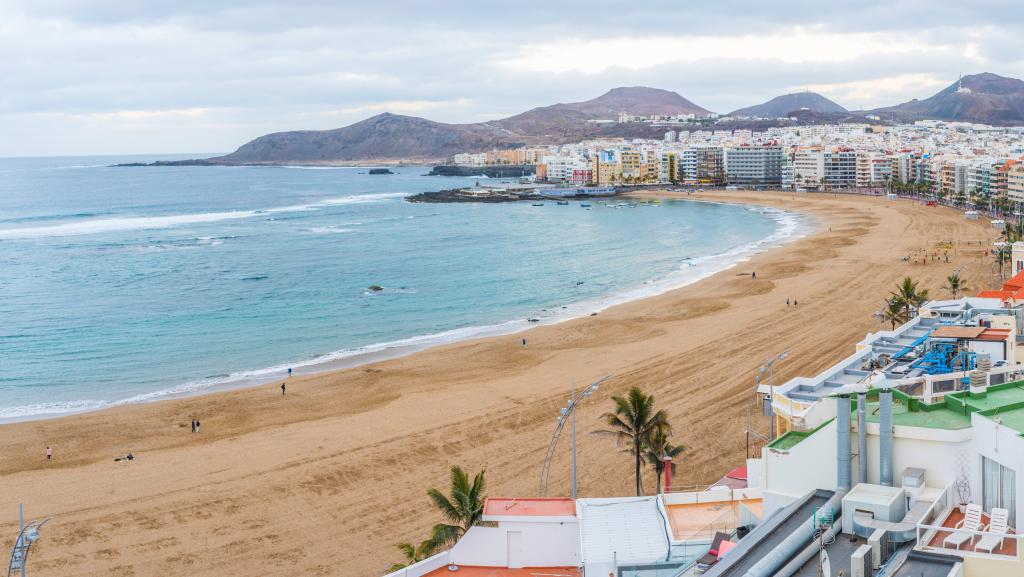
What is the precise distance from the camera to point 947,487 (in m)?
9.73

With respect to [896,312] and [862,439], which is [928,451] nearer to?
[862,439]

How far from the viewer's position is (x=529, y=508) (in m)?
12.4

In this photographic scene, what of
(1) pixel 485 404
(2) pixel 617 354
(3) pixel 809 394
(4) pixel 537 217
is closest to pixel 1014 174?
(4) pixel 537 217

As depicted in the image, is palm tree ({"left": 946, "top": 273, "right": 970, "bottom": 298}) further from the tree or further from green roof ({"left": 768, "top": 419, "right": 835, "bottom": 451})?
green roof ({"left": 768, "top": 419, "right": 835, "bottom": 451})

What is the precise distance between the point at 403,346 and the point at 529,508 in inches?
1101

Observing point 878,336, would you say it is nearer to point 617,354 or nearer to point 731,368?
point 731,368

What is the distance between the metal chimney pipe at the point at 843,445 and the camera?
404 inches

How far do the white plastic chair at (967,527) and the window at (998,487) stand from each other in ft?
0.65

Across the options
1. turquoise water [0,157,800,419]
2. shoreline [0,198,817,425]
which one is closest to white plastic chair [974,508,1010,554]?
shoreline [0,198,817,425]

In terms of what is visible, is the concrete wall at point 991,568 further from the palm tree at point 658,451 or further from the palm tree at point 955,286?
the palm tree at point 955,286

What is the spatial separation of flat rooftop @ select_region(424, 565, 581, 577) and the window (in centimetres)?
465

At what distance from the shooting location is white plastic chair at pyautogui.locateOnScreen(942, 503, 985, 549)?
8.64 metres

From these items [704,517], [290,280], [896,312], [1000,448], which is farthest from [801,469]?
[290,280]

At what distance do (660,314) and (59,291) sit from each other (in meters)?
36.4
